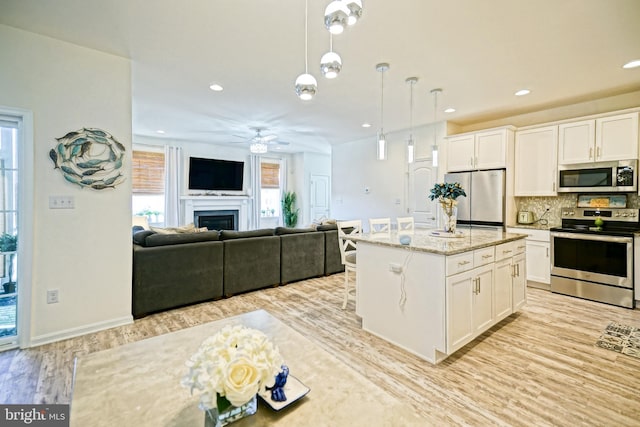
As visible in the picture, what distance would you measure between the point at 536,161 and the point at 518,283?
2.28 meters

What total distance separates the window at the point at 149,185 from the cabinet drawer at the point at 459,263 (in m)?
6.60

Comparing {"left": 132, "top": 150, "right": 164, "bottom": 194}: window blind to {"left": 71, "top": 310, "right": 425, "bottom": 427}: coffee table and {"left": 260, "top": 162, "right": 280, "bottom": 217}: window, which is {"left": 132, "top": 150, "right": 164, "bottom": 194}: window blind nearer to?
{"left": 260, "top": 162, "right": 280, "bottom": 217}: window

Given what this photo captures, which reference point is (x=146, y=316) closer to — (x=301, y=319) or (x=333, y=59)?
(x=301, y=319)

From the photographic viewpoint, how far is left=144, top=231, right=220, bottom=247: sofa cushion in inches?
132

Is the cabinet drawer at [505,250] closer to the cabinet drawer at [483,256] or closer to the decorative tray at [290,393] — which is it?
the cabinet drawer at [483,256]

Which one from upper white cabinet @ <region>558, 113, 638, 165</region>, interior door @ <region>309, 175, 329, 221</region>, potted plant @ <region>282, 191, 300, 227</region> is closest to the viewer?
upper white cabinet @ <region>558, 113, 638, 165</region>

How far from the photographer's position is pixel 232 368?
26.3 inches

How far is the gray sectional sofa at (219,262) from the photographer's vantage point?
329 centimetres

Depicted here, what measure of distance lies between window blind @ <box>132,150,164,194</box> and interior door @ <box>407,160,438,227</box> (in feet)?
18.4

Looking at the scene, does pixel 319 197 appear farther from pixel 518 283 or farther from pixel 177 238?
pixel 518 283

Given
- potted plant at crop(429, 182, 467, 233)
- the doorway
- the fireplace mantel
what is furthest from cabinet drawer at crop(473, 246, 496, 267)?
the fireplace mantel

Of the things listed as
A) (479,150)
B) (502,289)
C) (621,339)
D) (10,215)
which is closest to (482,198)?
(479,150)

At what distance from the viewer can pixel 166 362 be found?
1028 mm

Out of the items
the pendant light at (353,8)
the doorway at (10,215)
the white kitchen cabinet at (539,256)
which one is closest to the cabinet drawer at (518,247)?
the white kitchen cabinet at (539,256)
